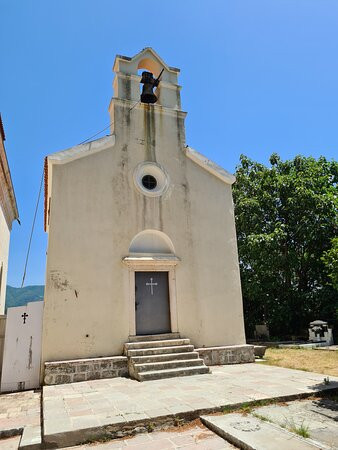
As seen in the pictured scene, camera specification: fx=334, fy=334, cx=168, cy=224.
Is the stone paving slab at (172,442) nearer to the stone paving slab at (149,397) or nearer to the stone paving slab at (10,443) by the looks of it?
the stone paving slab at (149,397)

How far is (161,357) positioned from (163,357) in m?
0.06

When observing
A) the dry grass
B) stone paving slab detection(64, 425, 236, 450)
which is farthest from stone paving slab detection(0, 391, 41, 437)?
the dry grass

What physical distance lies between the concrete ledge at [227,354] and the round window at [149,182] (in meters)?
5.46

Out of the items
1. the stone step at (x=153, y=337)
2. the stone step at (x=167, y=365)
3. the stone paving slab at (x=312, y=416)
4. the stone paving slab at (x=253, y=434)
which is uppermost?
the stone step at (x=153, y=337)

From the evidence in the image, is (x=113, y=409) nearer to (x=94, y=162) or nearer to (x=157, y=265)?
(x=157, y=265)

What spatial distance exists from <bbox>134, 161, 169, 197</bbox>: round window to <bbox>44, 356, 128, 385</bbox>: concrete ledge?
17.2ft

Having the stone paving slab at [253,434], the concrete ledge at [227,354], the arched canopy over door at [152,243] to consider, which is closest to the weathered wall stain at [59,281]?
the arched canopy over door at [152,243]

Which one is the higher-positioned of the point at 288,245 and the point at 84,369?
the point at 288,245

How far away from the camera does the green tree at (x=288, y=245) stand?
61.1 feet

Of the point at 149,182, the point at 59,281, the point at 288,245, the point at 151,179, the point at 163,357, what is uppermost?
the point at 151,179

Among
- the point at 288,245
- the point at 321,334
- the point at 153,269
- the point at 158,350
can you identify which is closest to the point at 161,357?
the point at 158,350

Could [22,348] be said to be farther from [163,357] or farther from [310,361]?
[310,361]

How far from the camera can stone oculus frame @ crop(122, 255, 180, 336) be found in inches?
390

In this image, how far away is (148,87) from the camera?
1223cm
